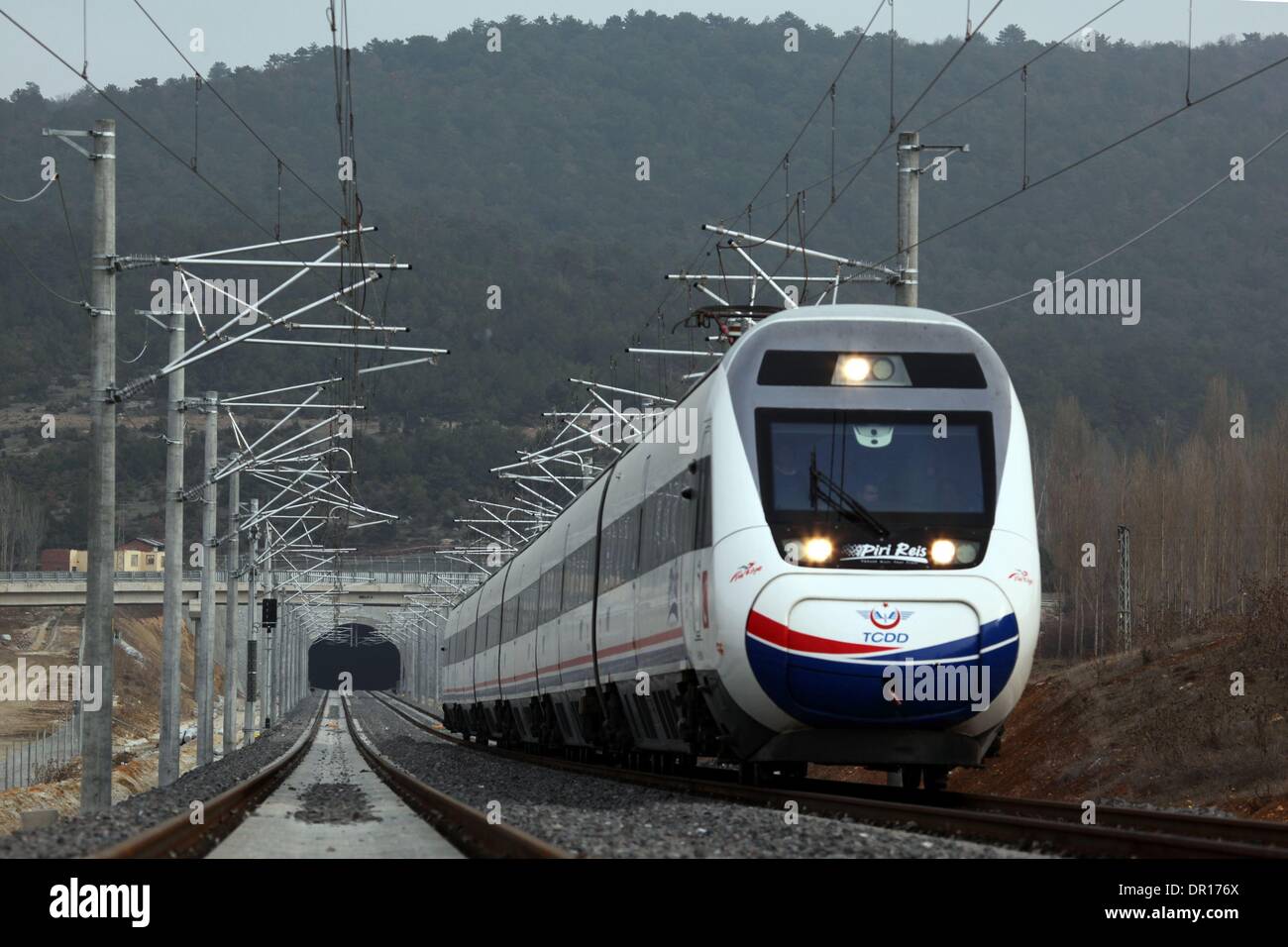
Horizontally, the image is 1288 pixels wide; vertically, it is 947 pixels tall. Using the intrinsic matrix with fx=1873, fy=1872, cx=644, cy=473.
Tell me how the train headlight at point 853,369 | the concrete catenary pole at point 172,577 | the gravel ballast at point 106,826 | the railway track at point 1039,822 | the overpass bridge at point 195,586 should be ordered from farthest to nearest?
1. the overpass bridge at point 195,586
2. the concrete catenary pole at point 172,577
3. the train headlight at point 853,369
4. the gravel ballast at point 106,826
5. the railway track at point 1039,822

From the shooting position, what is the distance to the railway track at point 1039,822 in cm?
1082

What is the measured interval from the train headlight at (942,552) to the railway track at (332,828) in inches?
175

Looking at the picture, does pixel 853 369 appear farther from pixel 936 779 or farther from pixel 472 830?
pixel 472 830

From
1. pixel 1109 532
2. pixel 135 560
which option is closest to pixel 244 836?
pixel 1109 532

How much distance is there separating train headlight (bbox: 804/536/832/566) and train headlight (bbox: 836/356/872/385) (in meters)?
1.61

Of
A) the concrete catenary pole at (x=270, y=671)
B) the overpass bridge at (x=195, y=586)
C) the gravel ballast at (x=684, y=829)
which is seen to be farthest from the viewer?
the overpass bridge at (x=195, y=586)

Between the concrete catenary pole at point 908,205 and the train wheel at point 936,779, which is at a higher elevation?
the concrete catenary pole at point 908,205

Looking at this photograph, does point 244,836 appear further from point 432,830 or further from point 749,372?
point 749,372

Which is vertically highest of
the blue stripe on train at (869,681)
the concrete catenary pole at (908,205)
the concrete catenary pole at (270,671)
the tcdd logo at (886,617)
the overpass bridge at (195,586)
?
the concrete catenary pole at (908,205)

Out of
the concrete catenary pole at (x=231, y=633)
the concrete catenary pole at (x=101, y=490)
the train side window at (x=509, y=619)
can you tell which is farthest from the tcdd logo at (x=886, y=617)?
the concrete catenary pole at (x=231, y=633)

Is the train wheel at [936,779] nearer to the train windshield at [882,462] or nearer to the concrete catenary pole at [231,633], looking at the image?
the train windshield at [882,462]

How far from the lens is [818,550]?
15.9m

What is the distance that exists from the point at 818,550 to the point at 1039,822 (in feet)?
12.6

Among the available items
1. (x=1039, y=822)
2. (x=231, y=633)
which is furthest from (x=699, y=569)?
(x=231, y=633)
